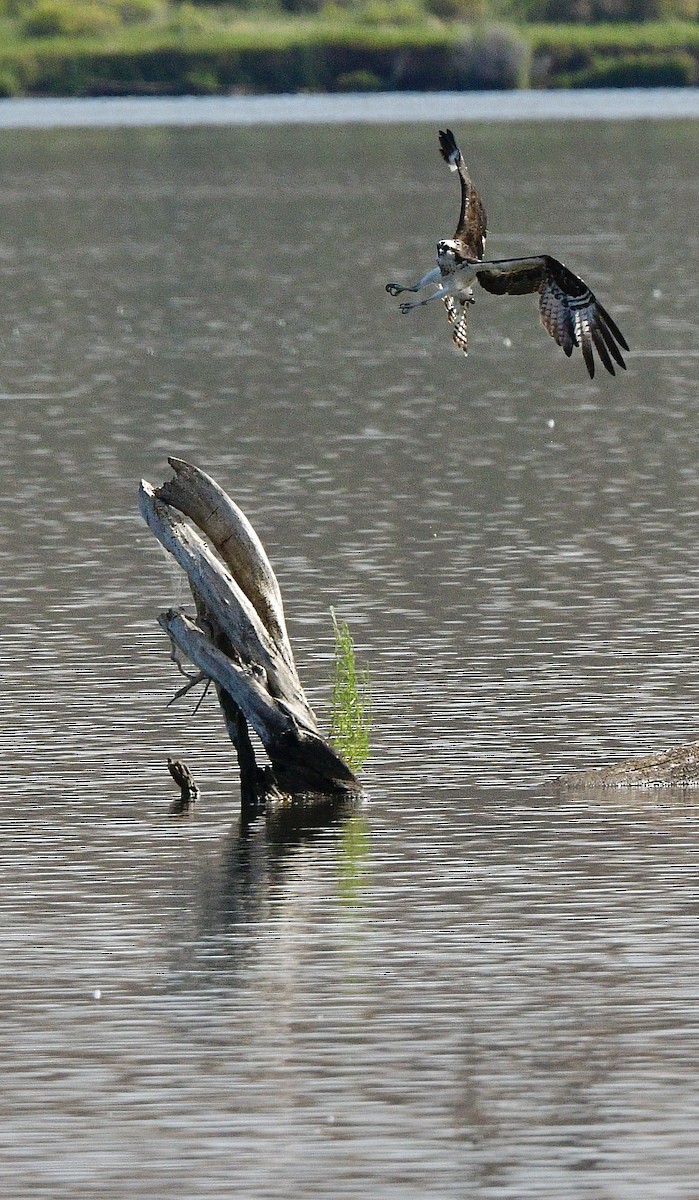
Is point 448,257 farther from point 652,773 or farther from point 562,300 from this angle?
point 652,773

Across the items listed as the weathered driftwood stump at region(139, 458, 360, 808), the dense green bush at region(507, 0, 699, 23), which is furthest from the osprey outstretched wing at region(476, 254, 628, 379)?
the dense green bush at region(507, 0, 699, 23)

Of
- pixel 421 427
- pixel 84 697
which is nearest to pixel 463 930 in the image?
pixel 84 697

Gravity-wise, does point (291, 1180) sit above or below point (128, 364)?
above

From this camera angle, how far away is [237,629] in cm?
2402

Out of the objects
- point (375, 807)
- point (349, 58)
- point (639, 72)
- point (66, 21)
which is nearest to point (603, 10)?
point (639, 72)

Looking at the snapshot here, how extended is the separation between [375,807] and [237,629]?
1.81 meters

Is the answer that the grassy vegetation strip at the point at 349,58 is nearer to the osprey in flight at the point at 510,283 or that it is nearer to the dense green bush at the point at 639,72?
the dense green bush at the point at 639,72

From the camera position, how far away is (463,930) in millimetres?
21156

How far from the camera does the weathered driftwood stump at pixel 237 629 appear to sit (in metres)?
24.0

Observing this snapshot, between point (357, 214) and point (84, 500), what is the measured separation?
2251 inches

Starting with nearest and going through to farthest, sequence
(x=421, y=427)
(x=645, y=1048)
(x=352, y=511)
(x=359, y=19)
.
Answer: (x=645, y=1048)
(x=352, y=511)
(x=421, y=427)
(x=359, y=19)

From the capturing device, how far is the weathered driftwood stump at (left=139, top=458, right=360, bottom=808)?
2405 centimetres

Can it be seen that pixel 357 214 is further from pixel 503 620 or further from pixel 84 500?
pixel 503 620

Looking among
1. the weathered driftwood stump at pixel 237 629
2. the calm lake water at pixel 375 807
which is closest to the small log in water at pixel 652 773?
the calm lake water at pixel 375 807
